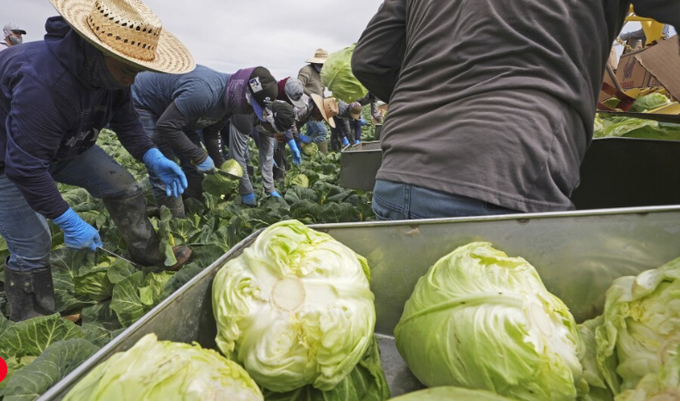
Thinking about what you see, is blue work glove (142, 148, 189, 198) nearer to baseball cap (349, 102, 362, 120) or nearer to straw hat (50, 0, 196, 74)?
straw hat (50, 0, 196, 74)

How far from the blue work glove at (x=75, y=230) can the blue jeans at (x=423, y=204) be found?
2.47 m

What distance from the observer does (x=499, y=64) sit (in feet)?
4.92

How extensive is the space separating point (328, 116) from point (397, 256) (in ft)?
19.6

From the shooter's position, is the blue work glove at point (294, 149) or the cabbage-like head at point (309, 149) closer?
the blue work glove at point (294, 149)

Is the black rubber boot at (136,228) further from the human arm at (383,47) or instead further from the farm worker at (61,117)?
the human arm at (383,47)

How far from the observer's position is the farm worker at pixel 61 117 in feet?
7.80

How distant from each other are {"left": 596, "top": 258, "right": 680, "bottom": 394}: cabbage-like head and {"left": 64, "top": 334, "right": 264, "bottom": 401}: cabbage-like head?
0.94 metres

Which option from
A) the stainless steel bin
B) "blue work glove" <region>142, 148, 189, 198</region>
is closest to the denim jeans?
"blue work glove" <region>142, 148, 189, 198</region>

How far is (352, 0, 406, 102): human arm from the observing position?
1977 millimetres

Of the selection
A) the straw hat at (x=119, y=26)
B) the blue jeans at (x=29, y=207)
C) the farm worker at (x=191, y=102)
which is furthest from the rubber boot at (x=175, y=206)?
the straw hat at (x=119, y=26)

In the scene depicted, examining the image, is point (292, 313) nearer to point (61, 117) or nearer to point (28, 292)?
point (61, 117)

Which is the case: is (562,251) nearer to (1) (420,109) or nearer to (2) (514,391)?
(2) (514,391)

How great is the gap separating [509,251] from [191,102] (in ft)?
13.1

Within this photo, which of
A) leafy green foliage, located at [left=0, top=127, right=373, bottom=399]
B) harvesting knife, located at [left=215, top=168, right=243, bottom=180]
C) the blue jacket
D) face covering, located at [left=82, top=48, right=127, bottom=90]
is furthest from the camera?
harvesting knife, located at [left=215, top=168, right=243, bottom=180]
